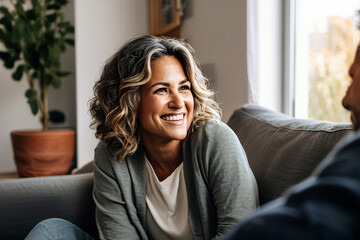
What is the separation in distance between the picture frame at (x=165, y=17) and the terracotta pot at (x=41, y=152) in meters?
1.29

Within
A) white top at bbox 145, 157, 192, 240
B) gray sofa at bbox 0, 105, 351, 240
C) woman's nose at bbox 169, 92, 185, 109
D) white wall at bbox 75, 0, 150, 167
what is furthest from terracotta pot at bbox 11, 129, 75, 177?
woman's nose at bbox 169, 92, 185, 109

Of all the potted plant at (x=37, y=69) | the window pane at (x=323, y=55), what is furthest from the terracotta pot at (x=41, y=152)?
the window pane at (x=323, y=55)

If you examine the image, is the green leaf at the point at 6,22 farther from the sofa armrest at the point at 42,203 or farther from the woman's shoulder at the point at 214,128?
the woman's shoulder at the point at 214,128

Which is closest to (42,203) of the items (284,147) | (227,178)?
(227,178)

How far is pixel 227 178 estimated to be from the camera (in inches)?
44.6

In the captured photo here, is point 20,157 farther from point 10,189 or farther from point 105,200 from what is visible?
point 105,200

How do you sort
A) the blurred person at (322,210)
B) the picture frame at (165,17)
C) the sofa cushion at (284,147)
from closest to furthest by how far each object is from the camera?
the blurred person at (322,210)
the sofa cushion at (284,147)
the picture frame at (165,17)

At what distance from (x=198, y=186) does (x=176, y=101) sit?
0.26 m

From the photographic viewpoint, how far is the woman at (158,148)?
120cm

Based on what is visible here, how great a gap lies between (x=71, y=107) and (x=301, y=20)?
3.18 m

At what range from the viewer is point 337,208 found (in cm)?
31

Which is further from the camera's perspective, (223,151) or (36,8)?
(36,8)

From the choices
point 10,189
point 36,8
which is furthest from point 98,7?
point 10,189

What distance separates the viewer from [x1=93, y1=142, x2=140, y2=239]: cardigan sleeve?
127 cm
